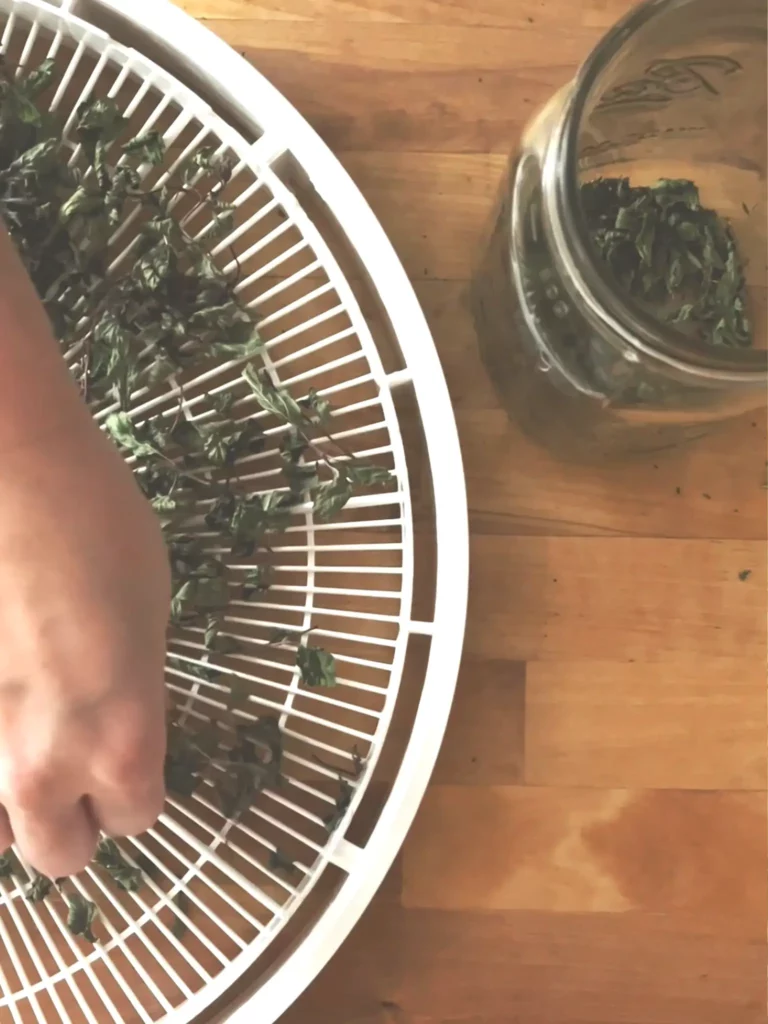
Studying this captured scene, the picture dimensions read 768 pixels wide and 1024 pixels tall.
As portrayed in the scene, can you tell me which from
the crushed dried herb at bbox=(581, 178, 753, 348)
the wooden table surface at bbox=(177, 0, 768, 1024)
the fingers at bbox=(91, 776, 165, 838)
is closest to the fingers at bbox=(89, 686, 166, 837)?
the fingers at bbox=(91, 776, 165, 838)

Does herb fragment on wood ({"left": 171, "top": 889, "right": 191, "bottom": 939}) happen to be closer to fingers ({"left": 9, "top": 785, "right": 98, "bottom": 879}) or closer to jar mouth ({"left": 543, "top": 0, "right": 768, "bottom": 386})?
fingers ({"left": 9, "top": 785, "right": 98, "bottom": 879})

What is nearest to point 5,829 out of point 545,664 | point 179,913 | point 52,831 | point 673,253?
point 52,831

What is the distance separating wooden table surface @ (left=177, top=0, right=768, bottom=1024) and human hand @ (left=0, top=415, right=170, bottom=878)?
0.23 meters

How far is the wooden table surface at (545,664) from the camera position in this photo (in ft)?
1.88

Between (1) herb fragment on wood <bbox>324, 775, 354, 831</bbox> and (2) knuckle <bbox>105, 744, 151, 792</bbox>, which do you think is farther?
(1) herb fragment on wood <bbox>324, 775, 354, 831</bbox>

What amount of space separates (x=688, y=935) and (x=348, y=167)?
1.59 feet

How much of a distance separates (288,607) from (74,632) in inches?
7.3

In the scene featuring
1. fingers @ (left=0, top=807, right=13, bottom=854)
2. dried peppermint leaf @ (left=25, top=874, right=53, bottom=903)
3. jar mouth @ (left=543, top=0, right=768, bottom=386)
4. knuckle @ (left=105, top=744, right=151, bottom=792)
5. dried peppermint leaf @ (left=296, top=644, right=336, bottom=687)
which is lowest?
dried peppermint leaf @ (left=25, top=874, right=53, bottom=903)

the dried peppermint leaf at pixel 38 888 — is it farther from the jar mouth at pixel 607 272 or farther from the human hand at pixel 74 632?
the jar mouth at pixel 607 272

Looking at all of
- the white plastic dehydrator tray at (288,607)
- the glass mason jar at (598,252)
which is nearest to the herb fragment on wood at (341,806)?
the white plastic dehydrator tray at (288,607)

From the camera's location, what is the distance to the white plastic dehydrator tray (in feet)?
1.73

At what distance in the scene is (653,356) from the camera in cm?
44

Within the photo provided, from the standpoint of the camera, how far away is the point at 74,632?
37cm

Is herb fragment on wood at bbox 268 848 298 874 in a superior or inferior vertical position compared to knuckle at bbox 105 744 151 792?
inferior
